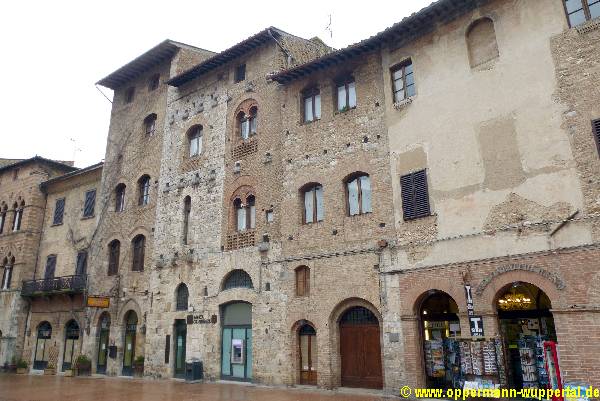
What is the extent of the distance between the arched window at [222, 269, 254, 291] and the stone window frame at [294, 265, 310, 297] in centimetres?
223

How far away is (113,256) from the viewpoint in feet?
76.2

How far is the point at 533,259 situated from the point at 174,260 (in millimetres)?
14141

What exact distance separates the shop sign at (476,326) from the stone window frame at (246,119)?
11.1 metres

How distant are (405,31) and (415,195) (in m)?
5.53

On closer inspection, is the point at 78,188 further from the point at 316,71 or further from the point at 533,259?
the point at 533,259

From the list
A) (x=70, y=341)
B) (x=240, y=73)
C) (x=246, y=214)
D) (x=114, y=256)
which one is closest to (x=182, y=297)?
(x=246, y=214)

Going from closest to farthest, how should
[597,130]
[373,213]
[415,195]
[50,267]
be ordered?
[597,130] < [415,195] < [373,213] < [50,267]

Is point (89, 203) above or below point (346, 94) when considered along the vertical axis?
below

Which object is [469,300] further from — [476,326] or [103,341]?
[103,341]

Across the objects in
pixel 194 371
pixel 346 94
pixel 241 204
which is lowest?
pixel 194 371

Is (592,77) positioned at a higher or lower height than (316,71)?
lower

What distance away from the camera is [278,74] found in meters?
17.5

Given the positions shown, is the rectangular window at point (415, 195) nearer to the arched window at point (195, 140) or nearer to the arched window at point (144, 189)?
the arched window at point (195, 140)

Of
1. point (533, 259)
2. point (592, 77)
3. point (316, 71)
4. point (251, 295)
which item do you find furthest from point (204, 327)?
point (592, 77)
